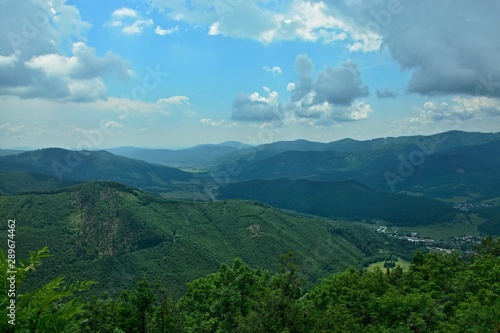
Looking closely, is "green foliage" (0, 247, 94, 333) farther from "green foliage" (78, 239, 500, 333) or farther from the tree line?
"green foliage" (78, 239, 500, 333)

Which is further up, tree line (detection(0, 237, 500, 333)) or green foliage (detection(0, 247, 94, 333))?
green foliage (detection(0, 247, 94, 333))

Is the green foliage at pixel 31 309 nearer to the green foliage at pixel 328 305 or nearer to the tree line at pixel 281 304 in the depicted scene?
the tree line at pixel 281 304

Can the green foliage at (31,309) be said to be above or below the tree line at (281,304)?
above

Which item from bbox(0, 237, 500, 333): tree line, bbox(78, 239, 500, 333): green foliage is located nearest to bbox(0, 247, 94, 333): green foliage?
bbox(0, 237, 500, 333): tree line

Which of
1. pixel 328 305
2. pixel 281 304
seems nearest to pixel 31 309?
pixel 281 304

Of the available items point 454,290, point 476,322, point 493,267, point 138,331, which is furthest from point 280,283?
point 493,267

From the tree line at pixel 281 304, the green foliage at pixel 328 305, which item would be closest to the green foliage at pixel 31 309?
the tree line at pixel 281 304

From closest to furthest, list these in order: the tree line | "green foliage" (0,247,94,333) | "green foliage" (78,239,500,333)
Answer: "green foliage" (0,247,94,333) → the tree line → "green foliage" (78,239,500,333)

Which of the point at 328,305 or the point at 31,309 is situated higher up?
the point at 31,309

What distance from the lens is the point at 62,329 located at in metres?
9.23

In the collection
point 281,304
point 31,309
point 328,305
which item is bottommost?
point 328,305

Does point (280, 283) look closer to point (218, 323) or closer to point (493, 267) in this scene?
point (218, 323)

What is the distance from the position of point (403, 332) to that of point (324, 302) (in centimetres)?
1869

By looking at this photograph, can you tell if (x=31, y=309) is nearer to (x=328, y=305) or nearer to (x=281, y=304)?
(x=281, y=304)
